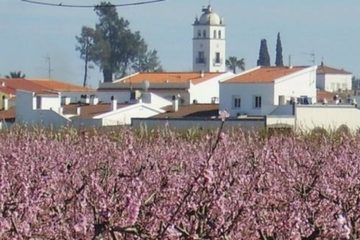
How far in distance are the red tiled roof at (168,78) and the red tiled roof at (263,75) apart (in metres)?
9.58

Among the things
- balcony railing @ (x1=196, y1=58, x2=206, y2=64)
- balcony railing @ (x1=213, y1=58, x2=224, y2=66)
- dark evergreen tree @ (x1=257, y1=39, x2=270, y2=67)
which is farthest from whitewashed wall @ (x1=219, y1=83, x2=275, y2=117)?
balcony railing @ (x1=213, y1=58, x2=224, y2=66)

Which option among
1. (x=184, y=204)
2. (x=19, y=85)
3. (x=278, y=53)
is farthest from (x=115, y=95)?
(x=184, y=204)

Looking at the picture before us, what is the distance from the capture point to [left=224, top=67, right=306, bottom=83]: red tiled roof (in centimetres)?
6078

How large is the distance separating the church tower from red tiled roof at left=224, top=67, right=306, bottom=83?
49.5m

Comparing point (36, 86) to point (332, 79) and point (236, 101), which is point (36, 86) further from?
point (332, 79)

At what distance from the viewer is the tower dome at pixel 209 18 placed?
115m

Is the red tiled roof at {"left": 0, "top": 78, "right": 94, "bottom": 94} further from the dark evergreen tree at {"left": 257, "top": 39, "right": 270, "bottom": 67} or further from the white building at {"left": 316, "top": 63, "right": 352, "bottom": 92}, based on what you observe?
the dark evergreen tree at {"left": 257, "top": 39, "right": 270, "bottom": 67}

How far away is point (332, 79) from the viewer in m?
99.8

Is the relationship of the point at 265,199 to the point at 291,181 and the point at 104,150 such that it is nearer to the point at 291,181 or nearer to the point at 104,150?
the point at 291,181

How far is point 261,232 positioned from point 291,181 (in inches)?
73.9

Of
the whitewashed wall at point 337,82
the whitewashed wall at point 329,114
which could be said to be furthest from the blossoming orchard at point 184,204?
the whitewashed wall at point 337,82

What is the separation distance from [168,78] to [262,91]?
18523 millimetres

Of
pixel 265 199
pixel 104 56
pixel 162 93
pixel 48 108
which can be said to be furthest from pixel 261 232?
pixel 104 56

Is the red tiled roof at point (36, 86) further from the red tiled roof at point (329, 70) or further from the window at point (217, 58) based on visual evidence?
the window at point (217, 58)
